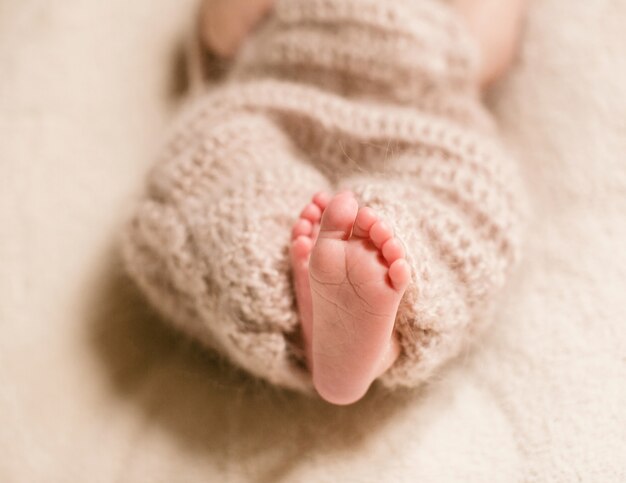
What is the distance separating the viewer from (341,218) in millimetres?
512

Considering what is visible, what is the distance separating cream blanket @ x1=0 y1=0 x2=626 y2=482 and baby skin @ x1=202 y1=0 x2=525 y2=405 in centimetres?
12

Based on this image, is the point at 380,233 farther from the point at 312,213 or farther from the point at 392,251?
the point at 312,213

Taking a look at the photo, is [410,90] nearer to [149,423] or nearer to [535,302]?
[535,302]

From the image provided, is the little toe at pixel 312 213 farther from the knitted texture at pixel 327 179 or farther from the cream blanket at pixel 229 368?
the cream blanket at pixel 229 368

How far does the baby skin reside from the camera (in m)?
0.49

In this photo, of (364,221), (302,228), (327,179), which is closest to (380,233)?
(364,221)

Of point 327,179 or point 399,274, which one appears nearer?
point 399,274

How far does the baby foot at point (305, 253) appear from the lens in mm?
579

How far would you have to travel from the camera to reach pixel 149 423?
70 centimetres

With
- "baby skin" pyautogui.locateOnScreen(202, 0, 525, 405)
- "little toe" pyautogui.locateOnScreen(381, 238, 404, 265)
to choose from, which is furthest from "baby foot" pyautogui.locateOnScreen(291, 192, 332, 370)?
"little toe" pyautogui.locateOnScreen(381, 238, 404, 265)

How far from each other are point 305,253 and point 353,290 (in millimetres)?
92

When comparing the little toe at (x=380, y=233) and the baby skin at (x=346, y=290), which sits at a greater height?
the little toe at (x=380, y=233)

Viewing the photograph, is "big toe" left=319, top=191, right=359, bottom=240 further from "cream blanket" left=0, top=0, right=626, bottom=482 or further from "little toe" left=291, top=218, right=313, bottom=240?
"cream blanket" left=0, top=0, right=626, bottom=482

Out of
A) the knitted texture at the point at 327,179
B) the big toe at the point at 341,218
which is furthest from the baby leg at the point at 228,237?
the big toe at the point at 341,218
